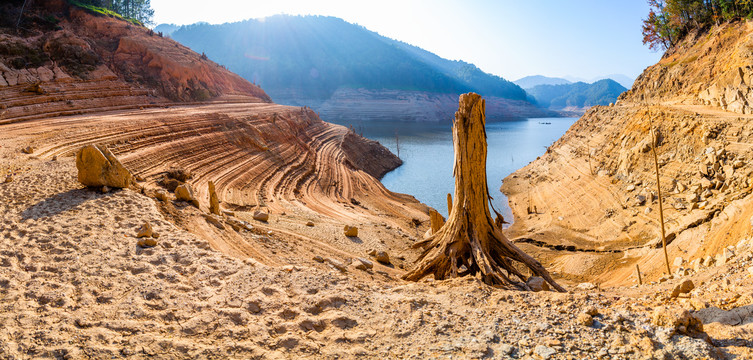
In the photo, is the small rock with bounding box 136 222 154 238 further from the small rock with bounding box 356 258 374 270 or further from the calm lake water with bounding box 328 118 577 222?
the calm lake water with bounding box 328 118 577 222

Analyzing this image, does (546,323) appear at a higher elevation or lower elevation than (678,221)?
higher

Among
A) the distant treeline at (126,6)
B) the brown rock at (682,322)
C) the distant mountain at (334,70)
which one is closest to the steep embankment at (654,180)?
the brown rock at (682,322)

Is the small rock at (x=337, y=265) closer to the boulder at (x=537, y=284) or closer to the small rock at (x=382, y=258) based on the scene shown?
the small rock at (x=382, y=258)

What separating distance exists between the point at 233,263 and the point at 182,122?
638 inches

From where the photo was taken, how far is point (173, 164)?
49.8ft

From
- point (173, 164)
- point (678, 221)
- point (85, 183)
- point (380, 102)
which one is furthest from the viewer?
point (380, 102)

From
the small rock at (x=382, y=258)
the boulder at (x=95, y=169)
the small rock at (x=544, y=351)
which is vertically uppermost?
the boulder at (x=95, y=169)

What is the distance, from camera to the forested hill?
393ft

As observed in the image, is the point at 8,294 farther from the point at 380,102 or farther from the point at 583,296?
the point at 380,102

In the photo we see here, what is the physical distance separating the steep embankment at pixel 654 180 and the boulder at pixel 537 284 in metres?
3.55

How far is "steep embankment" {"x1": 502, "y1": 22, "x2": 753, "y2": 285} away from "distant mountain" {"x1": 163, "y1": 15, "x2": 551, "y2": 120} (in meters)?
69.7

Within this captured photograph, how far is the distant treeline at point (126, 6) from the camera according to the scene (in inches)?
1328

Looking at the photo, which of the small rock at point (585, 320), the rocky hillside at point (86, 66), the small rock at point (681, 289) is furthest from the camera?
the rocky hillside at point (86, 66)

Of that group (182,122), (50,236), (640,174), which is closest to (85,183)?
(50,236)
